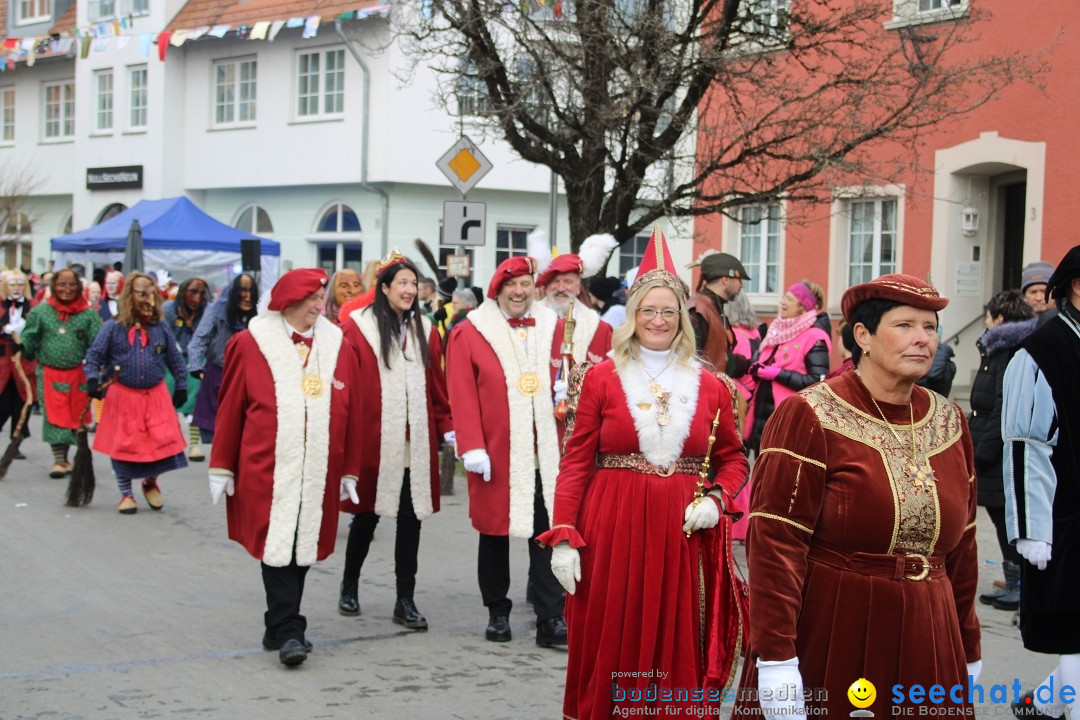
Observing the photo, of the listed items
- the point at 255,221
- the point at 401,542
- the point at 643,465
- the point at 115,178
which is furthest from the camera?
the point at 115,178

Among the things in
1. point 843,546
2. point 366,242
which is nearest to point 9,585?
point 843,546

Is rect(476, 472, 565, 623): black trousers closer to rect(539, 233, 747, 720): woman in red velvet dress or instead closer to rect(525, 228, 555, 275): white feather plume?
rect(525, 228, 555, 275): white feather plume

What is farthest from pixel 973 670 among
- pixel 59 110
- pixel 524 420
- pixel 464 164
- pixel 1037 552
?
pixel 59 110

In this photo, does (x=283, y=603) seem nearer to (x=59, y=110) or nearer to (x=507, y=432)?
(x=507, y=432)

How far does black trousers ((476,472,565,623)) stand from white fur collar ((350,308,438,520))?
656mm

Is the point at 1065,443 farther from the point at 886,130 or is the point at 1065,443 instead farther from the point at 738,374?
the point at 886,130

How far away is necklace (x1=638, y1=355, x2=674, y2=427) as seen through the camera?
5102mm

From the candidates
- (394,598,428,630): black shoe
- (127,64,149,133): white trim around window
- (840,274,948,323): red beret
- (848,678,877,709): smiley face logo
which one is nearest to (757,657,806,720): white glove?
(848,678,877,709): smiley face logo

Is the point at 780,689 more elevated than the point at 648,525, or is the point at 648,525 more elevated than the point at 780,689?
the point at 648,525

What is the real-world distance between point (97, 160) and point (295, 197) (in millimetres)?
7194

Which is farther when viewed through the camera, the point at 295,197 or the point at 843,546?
the point at 295,197

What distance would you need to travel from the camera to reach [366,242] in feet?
98.4

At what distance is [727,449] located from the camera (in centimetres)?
524

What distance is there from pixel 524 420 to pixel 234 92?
2724 centimetres
